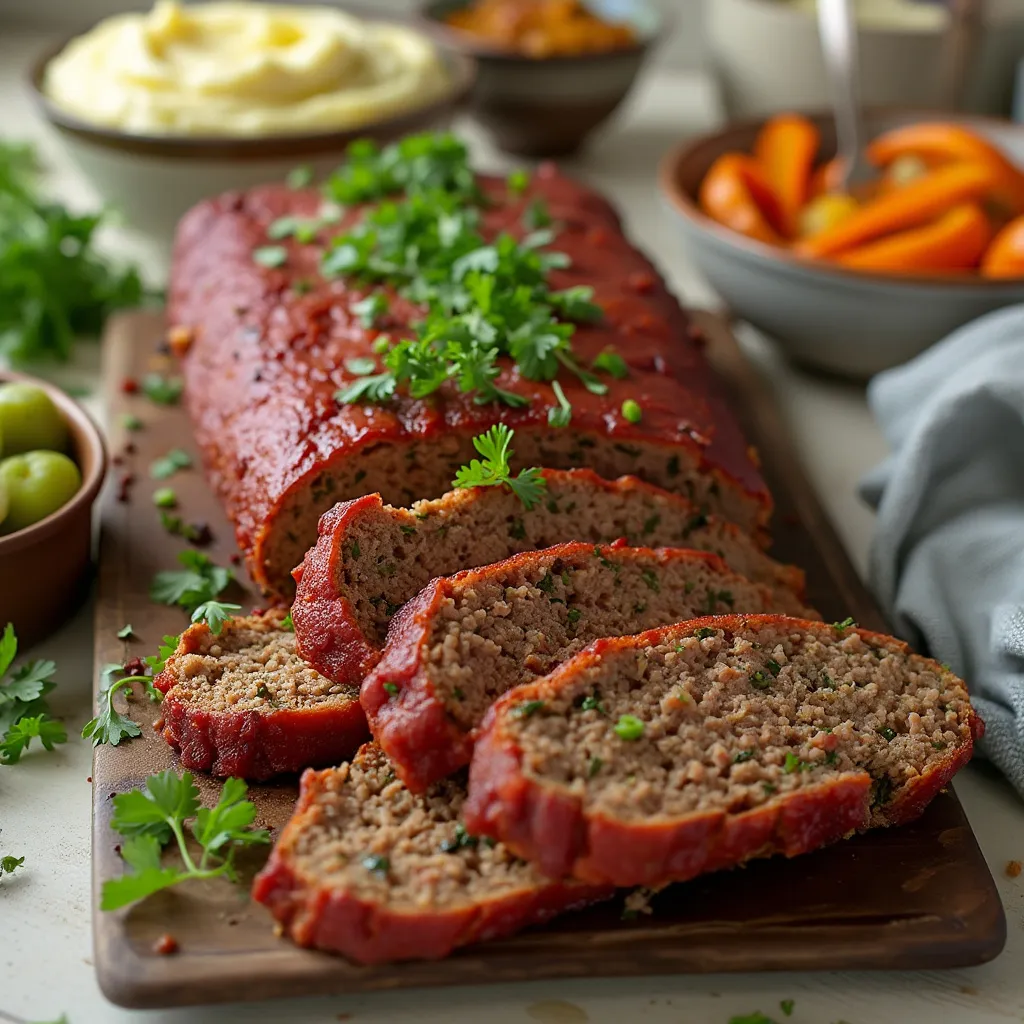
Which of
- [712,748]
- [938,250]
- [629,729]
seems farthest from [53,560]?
[938,250]

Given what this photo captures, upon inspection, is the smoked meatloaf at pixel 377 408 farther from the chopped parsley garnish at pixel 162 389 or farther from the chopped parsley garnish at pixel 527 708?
the chopped parsley garnish at pixel 527 708

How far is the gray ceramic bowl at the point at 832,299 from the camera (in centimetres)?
548

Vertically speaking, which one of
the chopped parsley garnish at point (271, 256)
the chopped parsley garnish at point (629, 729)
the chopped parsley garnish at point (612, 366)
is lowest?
the chopped parsley garnish at point (271, 256)

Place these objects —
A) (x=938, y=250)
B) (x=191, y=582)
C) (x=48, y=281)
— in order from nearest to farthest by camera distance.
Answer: (x=191, y=582), (x=938, y=250), (x=48, y=281)

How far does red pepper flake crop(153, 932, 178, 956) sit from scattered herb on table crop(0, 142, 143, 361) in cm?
363

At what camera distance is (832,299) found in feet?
18.4

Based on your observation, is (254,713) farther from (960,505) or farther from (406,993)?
(960,505)

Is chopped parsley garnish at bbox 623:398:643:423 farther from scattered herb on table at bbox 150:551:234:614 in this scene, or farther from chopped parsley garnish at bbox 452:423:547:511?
scattered herb on table at bbox 150:551:234:614

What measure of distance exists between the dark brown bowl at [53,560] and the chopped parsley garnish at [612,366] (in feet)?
5.35

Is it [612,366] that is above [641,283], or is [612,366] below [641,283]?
above

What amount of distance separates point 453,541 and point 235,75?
341cm

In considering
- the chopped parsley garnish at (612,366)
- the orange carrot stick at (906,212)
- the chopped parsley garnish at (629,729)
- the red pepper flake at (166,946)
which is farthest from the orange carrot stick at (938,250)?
the red pepper flake at (166,946)

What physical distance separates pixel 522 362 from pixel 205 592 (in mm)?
1225

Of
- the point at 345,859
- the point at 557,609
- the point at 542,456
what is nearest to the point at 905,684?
the point at 557,609
